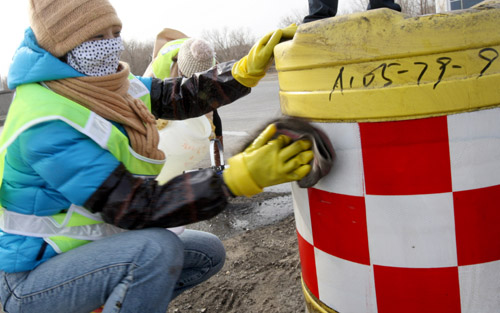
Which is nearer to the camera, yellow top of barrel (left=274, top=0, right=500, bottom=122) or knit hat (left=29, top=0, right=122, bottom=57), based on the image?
yellow top of barrel (left=274, top=0, right=500, bottom=122)

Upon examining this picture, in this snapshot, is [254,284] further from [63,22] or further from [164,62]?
[164,62]

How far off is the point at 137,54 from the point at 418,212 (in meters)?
47.9

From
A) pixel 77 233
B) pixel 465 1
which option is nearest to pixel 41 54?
pixel 77 233

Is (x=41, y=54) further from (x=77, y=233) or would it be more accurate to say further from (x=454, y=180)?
(x=454, y=180)

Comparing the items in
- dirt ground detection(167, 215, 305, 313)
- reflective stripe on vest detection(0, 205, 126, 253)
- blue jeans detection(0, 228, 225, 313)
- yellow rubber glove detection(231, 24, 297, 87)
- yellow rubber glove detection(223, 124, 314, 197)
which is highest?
yellow rubber glove detection(231, 24, 297, 87)

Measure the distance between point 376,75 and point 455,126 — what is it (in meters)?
0.21

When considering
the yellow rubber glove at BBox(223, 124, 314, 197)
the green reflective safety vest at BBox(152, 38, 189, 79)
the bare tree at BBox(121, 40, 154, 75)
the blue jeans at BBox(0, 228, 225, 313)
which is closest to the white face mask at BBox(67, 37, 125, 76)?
the blue jeans at BBox(0, 228, 225, 313)

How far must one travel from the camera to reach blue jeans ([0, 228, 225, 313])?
Result: 56.9 inches

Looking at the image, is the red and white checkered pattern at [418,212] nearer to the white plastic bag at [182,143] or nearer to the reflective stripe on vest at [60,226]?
the reflective stripe on vest at [60,226]

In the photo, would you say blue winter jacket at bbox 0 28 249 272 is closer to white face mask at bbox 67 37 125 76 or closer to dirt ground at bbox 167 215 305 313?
white face mask at bbox 67 37 125 76

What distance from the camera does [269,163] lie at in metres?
1.23

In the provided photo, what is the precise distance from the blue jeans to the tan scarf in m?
0.34

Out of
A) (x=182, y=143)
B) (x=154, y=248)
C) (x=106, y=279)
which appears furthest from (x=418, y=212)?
(x=182, y=143)

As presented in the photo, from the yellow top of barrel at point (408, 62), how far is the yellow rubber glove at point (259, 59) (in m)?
0.33
